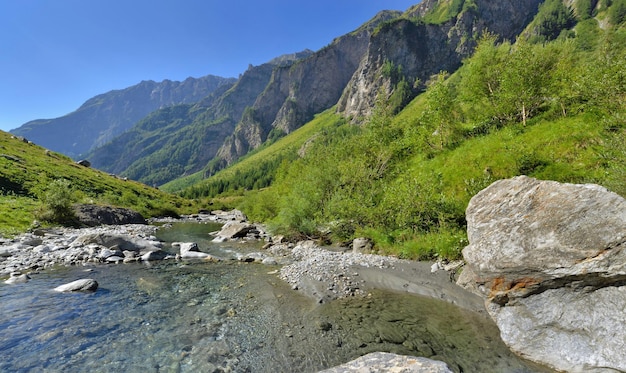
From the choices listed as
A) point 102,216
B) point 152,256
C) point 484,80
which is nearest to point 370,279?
point 152,256

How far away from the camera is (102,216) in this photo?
187 feet

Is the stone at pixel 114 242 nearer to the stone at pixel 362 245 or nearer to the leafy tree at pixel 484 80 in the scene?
the stone at pixel 362 245

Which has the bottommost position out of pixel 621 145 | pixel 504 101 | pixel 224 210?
pixel 224 210

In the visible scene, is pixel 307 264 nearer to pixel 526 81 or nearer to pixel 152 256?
pixel 152 256

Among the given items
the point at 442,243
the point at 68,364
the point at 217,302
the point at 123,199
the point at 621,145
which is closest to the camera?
the point at 68,364

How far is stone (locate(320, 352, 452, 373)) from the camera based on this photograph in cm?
807

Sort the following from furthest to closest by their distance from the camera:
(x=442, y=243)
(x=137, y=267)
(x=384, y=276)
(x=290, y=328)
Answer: (x=137, y=267) < (x=442, y=243) < (x=384, y=276) < (x=290, y=328)

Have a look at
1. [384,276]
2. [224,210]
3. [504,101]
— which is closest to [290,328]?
[384,276]

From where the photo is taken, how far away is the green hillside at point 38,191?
135 ft

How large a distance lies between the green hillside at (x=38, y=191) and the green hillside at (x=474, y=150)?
→ 3452 centimetres

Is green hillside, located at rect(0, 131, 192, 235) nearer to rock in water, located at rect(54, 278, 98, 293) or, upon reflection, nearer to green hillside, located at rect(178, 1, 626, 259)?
rock in water, located at rect(54, 278, 98, 293)

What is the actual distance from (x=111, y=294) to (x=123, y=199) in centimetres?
8168

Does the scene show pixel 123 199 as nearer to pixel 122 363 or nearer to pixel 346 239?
pixel 346 239

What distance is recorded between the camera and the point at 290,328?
584 inches
